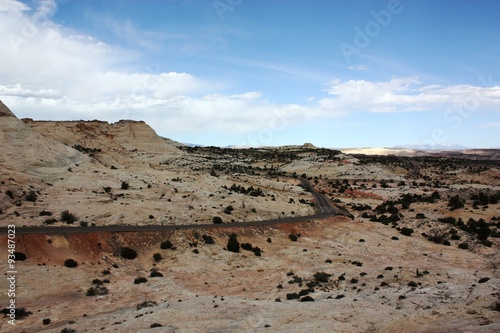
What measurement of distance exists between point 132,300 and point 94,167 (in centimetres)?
4995

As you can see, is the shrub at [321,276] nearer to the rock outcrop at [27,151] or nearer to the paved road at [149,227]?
the paved road at [149,227]

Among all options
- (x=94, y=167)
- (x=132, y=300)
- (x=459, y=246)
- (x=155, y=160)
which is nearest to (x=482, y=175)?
(x=459, y=246)

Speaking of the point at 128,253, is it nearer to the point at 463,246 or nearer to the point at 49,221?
the point at 49,221

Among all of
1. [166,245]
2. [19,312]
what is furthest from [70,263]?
[166,245]

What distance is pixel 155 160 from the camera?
4392 inches

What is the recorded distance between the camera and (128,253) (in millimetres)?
36031

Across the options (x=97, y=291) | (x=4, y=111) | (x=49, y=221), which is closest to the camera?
(x=97, y=291)

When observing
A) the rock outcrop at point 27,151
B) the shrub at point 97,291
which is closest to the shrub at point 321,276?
the shrub at point 97,291

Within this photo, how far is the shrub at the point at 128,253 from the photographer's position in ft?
118

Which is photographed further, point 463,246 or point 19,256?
point 463,246

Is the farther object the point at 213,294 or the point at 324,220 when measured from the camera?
the point at 324,220

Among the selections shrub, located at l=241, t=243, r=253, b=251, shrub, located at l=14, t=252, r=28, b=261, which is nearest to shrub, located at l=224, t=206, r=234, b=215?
shrub, located at l=241, t=243, r=253, b=251

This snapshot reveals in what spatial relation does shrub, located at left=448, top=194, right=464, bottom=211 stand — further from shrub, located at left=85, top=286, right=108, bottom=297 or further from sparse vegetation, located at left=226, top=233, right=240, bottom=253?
shrub, located at left=85, top=286, right=108, bottom=297

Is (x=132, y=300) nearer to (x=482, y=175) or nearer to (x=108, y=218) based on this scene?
(x=108, y=218)
